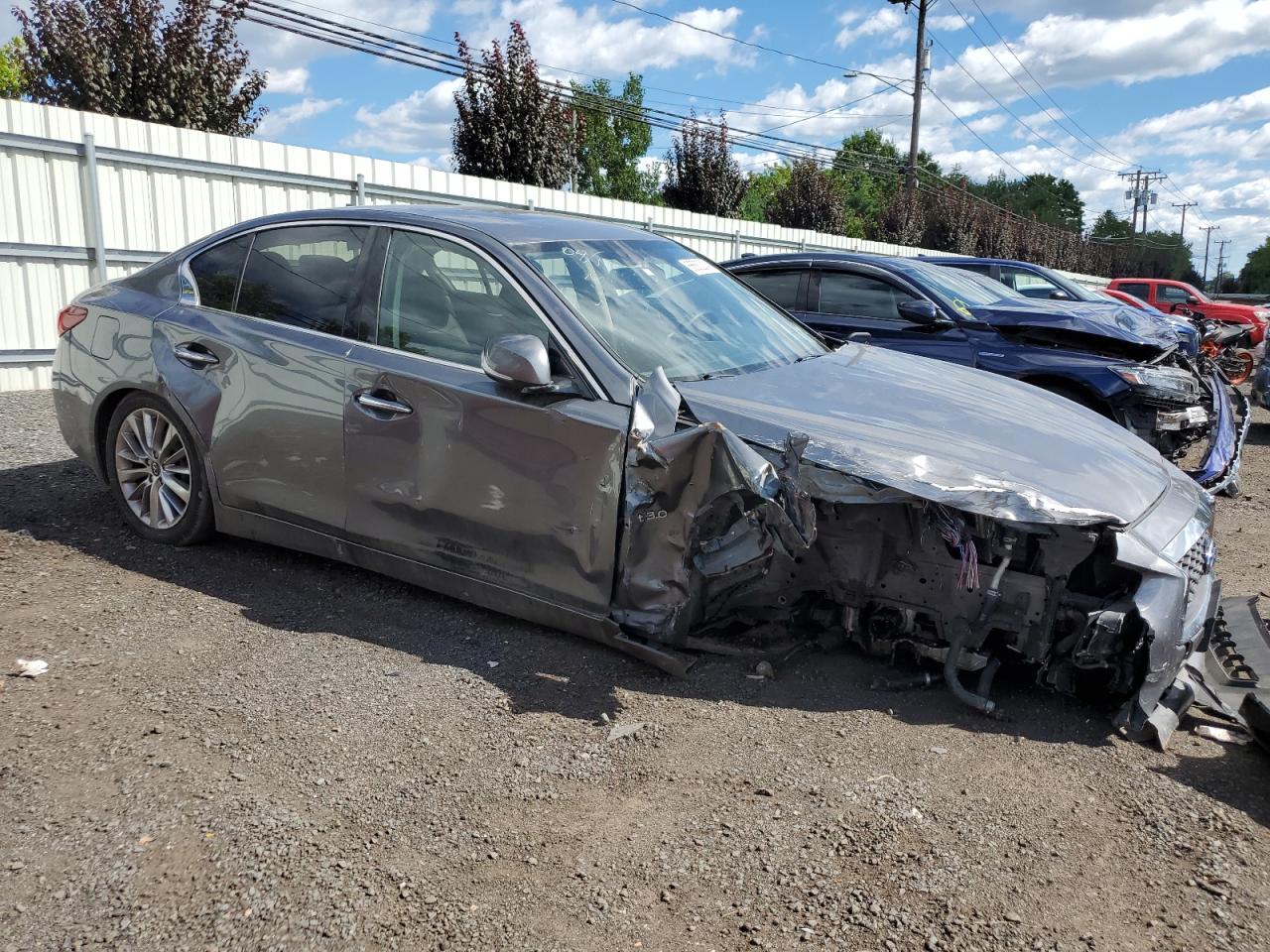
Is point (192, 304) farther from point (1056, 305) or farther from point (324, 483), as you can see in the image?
point (1056, 305)

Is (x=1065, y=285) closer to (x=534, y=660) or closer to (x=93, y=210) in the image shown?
(x=534, y=660)

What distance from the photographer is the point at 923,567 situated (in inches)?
134

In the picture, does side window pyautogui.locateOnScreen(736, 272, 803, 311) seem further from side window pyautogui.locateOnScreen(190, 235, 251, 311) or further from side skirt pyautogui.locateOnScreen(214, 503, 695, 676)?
side skirt pyautogui.locateOnScreen(214, 503, 695, 676)

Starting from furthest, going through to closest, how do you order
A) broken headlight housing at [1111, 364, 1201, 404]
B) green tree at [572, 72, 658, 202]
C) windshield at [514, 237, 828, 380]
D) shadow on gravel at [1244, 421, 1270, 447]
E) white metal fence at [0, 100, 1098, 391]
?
green tree at [572, 72, 658, 202]
shadow on gravel at [1244, 421, 1270, 447]
white metal fence at [0, 100, 1098, 391]
broken headlight housing at [1111, 364, 1201, 404]
windshield at [514, 237, 828, 380]

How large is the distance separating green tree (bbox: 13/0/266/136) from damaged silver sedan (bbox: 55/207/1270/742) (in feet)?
39.9

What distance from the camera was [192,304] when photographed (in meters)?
4.57

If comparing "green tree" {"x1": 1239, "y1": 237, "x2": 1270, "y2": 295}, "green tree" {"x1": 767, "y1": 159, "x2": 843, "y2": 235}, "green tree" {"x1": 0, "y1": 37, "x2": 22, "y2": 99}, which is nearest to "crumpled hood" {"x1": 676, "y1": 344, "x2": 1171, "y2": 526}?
"green tree" {"x1": 767, "y1": 159, "x2": 843, "y2": 235}

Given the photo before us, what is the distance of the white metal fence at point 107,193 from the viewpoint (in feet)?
28.9

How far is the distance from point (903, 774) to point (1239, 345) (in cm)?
1231

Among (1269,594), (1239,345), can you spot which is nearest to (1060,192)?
(1239,345)

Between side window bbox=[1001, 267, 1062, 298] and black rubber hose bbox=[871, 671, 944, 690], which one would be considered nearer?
black rubber hose bbox=[871, 671, 944, 690]

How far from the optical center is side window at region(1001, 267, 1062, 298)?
464 inches

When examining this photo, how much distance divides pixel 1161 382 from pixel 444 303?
5.27 m

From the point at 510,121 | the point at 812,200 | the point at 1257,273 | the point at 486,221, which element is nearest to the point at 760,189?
the point at 812,200
